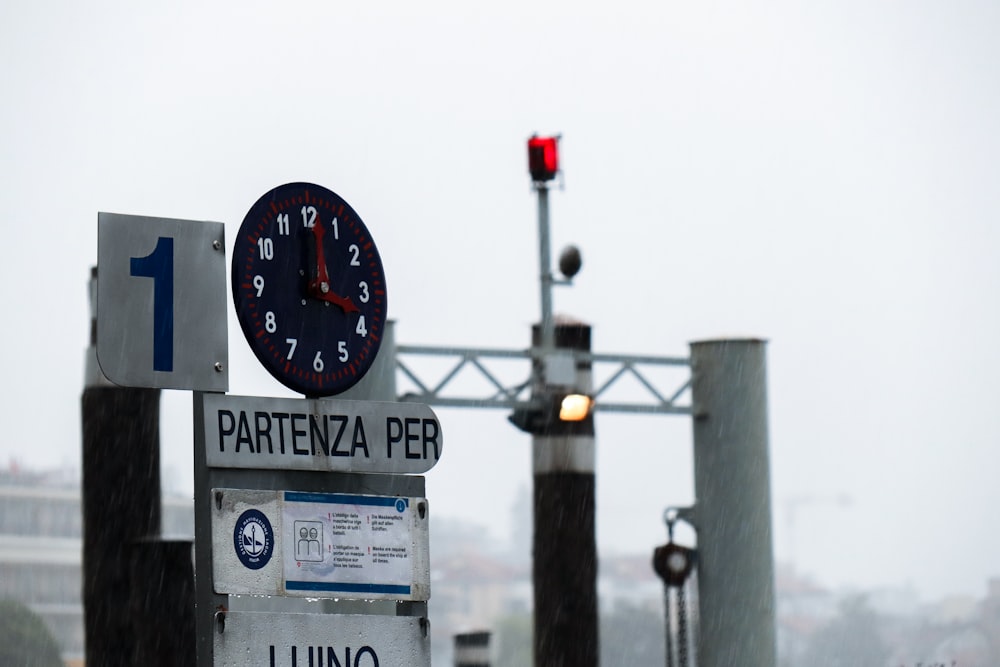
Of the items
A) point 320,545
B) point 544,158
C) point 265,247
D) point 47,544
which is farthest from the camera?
point 47,544

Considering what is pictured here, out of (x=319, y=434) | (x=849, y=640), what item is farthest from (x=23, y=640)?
(x=319, y=434)

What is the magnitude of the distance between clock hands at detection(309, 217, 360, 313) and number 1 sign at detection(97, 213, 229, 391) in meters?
0.26

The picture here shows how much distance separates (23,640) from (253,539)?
52.2m

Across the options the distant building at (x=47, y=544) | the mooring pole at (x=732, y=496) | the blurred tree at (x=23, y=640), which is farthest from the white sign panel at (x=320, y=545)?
the distant building at (x=47, y=544)

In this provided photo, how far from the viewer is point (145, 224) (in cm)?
561

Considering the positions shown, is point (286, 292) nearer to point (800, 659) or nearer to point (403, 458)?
point (403, 458)

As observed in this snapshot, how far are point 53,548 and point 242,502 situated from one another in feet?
293

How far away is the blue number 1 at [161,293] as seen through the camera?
559 cm

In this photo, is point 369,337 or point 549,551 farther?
point 549,551

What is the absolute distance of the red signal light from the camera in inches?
551

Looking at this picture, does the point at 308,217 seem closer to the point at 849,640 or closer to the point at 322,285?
the point at 322,285

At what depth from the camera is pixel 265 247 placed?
5.79 m

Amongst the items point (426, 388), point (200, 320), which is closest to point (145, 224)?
point (200, 320)

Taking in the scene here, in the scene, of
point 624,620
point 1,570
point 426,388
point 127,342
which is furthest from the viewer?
point 624,620
